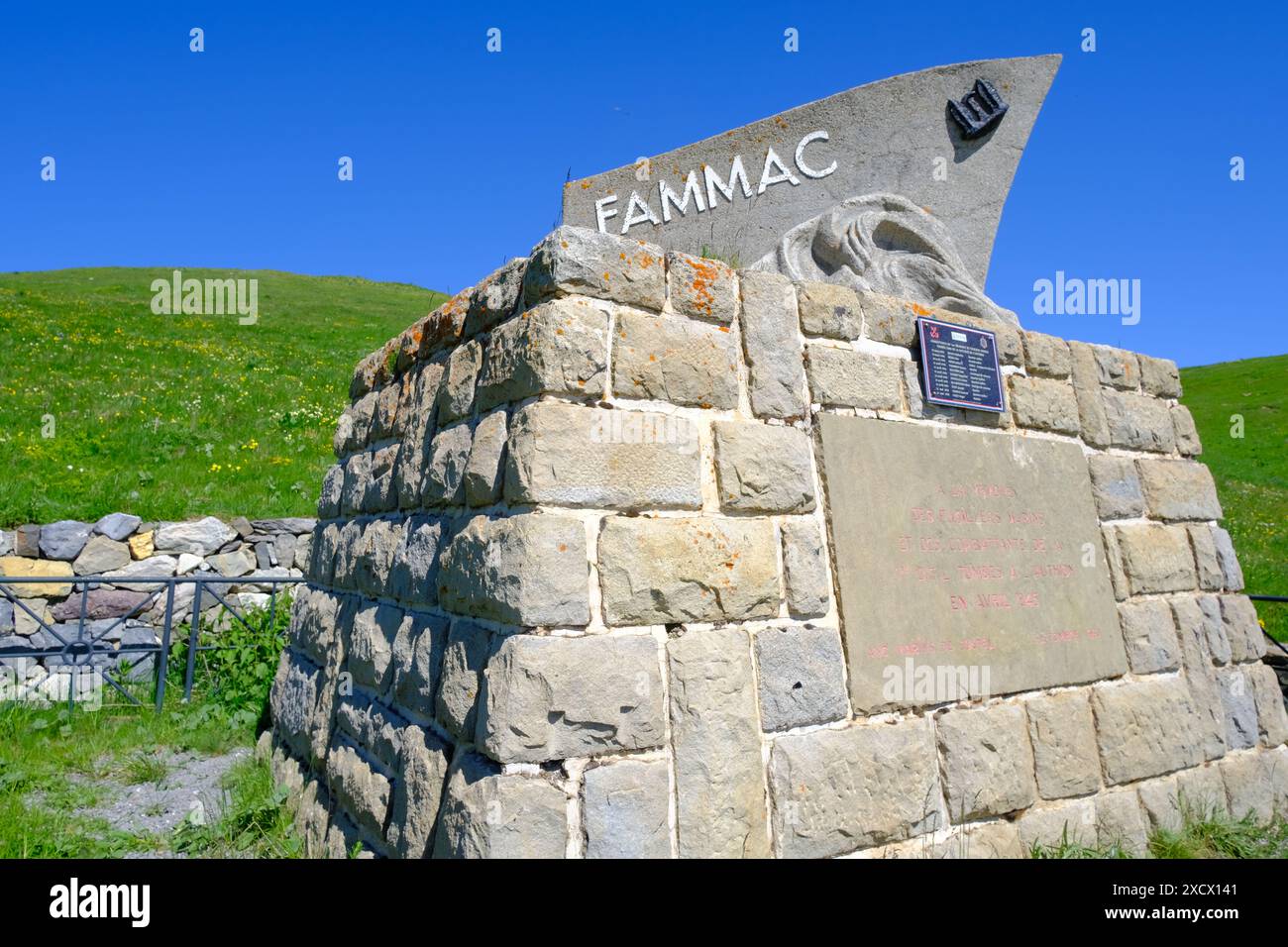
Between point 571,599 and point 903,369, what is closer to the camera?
point 571,599

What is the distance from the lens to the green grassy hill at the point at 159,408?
8930 millimetres

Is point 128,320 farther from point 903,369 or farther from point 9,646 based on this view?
point 903,369

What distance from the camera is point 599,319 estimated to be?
2553 mm

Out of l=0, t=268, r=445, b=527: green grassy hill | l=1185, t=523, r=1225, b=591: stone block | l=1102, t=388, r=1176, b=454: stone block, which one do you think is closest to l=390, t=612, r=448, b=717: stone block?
l=1102, t=388, r=1176, b=454: stone block

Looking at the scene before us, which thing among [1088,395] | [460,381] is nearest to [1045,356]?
[1088,395]

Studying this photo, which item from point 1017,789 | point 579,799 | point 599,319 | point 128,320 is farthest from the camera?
point 128,320

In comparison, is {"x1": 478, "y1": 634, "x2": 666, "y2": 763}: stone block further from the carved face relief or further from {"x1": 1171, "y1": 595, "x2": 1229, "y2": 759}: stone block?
{"x1": 1171, "y1": 595, "x2": 1229, "y2": 759}: stone block

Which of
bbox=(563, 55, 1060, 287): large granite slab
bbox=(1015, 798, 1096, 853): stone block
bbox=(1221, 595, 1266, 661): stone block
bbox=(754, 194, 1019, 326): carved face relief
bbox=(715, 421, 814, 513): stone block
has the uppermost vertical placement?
bbox=(563, 55, 1060, 287): large granite slab

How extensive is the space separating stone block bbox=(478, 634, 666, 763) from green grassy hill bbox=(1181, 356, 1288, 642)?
901 centimetres

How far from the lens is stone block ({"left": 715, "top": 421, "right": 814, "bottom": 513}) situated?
8.85ft

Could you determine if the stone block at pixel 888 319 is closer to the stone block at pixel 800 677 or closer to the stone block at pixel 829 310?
the stone block at pixel 829 310

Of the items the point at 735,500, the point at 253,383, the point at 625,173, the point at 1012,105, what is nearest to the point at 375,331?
the point at 253,383

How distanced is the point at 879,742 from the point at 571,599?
127cm

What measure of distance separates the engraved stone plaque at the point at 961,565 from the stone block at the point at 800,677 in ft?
0.24
